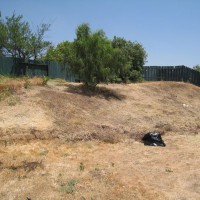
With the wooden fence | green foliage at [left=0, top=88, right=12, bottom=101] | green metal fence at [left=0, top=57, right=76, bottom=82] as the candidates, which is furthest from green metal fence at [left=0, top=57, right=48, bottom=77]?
the wooden fence

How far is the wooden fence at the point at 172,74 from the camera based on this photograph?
24.9m

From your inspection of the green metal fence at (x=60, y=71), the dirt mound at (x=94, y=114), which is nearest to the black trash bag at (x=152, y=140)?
the dirt mound at (x=94, y=114)

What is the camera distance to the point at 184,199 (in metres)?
6.79

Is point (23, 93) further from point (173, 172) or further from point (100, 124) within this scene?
point (173, 172)

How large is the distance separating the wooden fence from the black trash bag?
14.3 m

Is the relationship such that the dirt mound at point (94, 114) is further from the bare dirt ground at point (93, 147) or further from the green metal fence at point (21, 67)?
the green metal fence at point (21, 67)

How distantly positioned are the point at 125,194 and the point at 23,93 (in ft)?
21.5

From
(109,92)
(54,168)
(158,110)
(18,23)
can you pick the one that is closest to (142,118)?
(158,110)

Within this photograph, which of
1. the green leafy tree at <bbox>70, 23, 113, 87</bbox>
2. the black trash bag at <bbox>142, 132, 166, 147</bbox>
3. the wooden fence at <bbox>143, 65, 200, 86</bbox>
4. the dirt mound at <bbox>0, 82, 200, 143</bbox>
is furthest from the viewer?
the wooden fence at <bbox>143, 65, 200, 86</bbox>

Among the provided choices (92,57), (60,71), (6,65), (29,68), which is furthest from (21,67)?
(92,57)

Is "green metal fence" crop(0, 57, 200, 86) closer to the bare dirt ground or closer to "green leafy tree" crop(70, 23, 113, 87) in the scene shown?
"green leafy tree" crop(70, 23, 113, 87)

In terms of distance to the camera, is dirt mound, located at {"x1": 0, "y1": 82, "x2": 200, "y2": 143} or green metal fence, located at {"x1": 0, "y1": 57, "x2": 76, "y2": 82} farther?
green metal fence, located at {"x1": 0, "y1": 57, "x2": 76, "y2": 82}

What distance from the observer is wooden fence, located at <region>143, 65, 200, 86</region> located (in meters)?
24.9

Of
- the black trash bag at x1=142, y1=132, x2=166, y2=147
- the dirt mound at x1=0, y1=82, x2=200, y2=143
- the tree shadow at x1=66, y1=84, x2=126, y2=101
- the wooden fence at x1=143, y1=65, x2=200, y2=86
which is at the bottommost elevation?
the black trash bag at x1=142, y1=132, x2=166, y2=147
